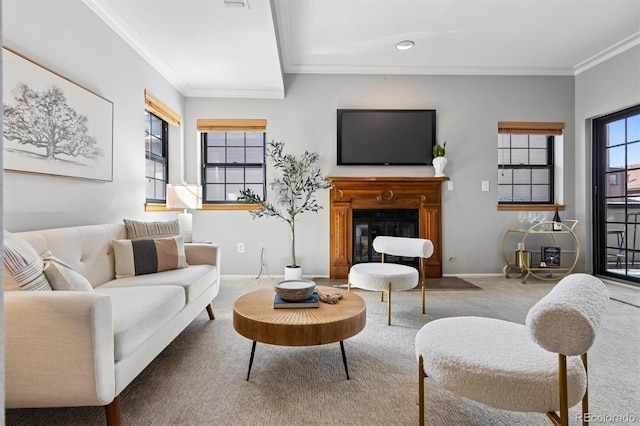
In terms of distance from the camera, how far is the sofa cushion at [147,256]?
90.7 inches

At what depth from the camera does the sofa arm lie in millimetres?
1190

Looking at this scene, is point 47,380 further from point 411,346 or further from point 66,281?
point 411,346

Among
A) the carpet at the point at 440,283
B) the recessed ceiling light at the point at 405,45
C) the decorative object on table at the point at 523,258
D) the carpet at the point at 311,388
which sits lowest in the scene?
the carpet at the point at 311,388

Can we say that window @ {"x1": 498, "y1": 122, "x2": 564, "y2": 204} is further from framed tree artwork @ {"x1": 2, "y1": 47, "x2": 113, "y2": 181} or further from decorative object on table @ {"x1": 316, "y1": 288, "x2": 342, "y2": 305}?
framed tree artwork @ {"x1": 2, "y1": 47, "x2": 113, "y2": 181}

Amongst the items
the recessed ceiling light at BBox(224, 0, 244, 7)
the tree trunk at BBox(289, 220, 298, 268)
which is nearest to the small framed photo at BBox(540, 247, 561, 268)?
the tree trunk at BBox(289, 220, 298, 268)

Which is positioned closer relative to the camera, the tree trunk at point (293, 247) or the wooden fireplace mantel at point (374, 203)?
the tree trunk at point (293, 247)

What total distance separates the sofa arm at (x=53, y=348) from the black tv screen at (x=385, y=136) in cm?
330

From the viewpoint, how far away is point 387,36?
3422 mm

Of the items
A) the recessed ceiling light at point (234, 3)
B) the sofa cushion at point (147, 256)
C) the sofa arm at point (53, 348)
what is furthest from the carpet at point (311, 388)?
the recessed ceiling light at point (234, 3)

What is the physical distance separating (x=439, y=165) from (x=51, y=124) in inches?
145

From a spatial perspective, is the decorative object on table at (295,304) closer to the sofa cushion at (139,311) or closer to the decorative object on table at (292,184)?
the sofa cushion at (139,311)

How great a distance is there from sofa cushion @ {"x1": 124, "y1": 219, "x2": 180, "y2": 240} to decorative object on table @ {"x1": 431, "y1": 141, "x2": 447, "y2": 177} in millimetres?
2977

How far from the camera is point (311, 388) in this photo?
1.66 meters

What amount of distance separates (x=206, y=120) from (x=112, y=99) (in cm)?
154
